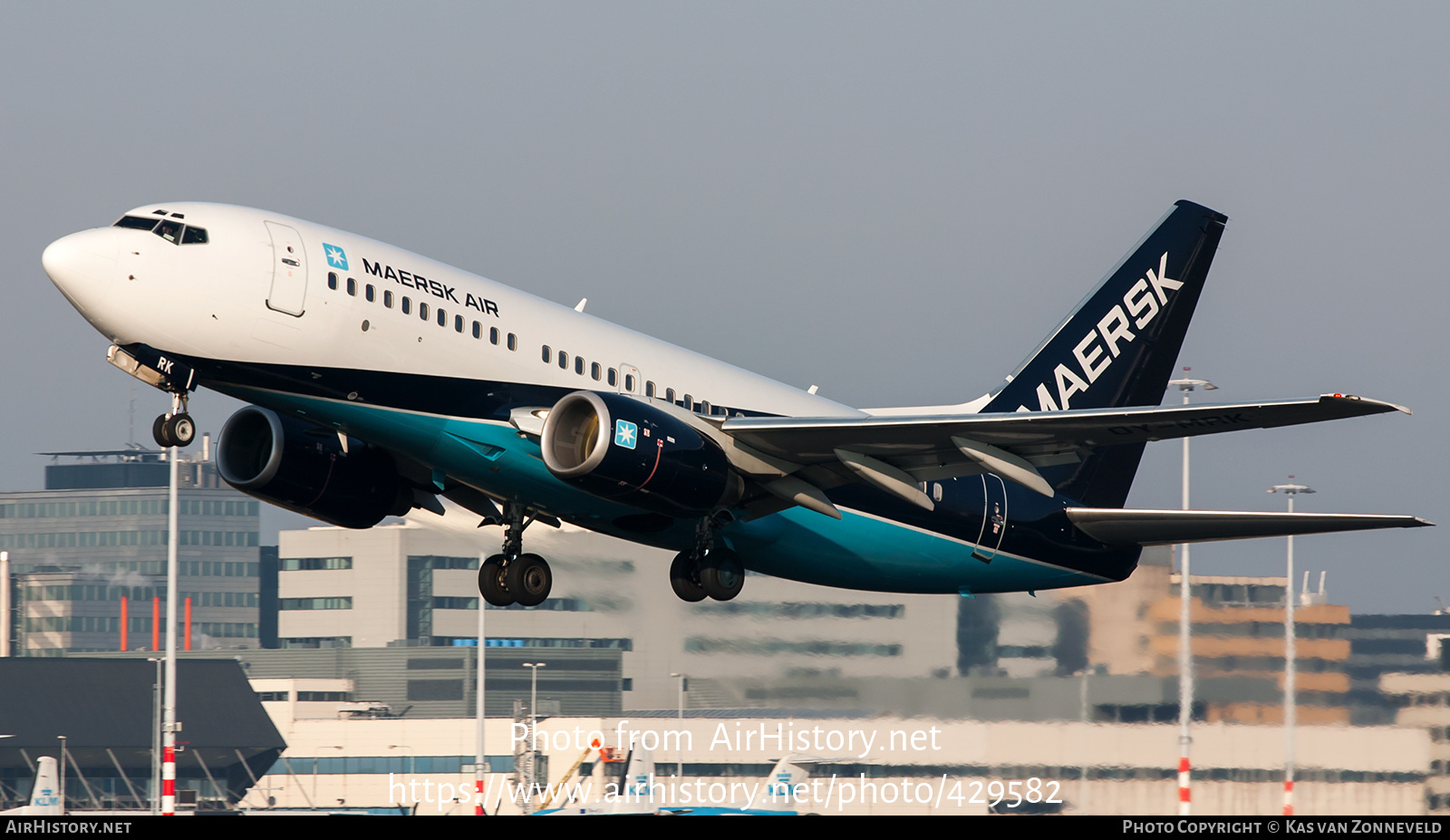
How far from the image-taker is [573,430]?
23578mm

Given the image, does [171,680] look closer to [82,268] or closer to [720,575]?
[720,575]

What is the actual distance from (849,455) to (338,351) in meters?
8.00

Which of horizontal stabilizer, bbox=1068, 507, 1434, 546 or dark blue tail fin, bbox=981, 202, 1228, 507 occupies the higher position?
dark blue tail fin, bbox=981, 202, 1228, 507

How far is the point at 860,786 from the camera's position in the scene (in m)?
35.3

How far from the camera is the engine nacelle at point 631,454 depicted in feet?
74.9

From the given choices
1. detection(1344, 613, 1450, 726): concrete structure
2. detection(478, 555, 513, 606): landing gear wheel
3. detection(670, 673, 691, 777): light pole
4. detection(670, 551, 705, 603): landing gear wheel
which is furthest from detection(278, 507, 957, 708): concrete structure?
detection(478, 555, 513, 606): landing gear wheel

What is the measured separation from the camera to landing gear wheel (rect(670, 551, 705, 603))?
Answer: 86.0 ft

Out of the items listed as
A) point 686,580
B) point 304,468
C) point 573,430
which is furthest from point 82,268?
point 686,580

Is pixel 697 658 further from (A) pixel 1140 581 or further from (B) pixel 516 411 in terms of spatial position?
(B) pixel 516 411

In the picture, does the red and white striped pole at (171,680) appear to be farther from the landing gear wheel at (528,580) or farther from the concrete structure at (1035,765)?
the landing gear wheel at (528,580)

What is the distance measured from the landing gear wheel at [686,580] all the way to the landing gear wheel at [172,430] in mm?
7991

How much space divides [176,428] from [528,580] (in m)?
6.95

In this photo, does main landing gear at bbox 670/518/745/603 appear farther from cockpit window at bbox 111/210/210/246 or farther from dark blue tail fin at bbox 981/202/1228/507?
cockpit window at bbox 111/210/210/246
